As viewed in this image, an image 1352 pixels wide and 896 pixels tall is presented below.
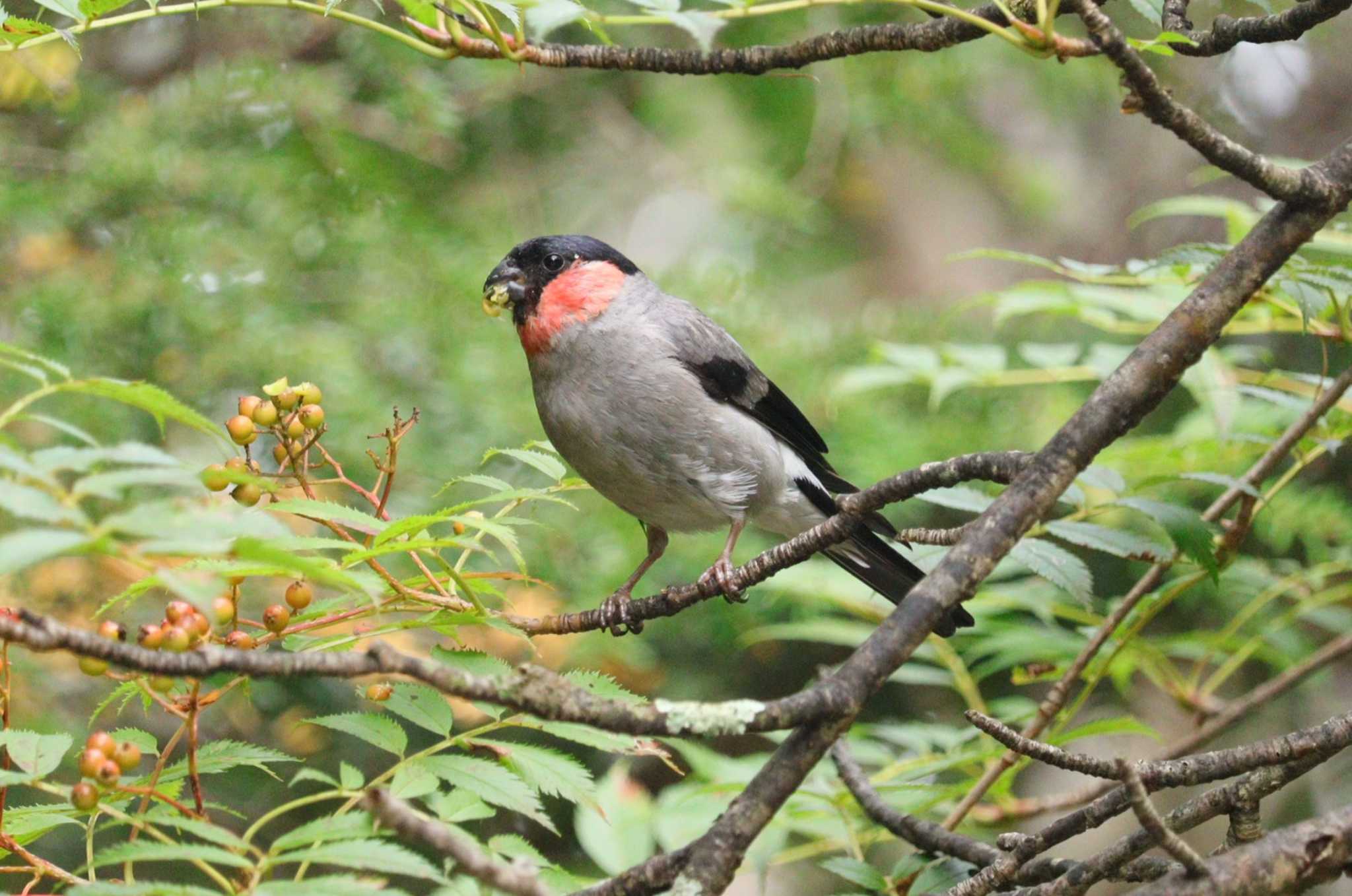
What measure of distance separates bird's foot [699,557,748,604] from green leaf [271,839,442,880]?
3.16 ft

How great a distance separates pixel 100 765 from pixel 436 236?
3.02 metres

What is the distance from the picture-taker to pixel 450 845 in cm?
101

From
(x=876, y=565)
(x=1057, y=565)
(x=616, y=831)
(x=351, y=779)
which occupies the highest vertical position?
(x=1057, y=565)

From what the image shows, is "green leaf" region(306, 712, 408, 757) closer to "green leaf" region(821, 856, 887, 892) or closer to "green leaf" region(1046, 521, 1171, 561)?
"green leaf" region(821, 856, 887, 892)

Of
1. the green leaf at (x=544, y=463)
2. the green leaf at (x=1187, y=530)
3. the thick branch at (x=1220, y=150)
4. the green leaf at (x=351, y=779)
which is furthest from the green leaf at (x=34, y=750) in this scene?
the green leaf at (x=1187, y=530)

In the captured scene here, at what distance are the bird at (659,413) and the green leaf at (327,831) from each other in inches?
65.3

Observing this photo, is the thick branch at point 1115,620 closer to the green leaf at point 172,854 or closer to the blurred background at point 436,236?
the blurred background at point 436,236

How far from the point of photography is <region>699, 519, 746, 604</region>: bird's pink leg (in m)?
2.27

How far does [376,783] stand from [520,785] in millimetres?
175

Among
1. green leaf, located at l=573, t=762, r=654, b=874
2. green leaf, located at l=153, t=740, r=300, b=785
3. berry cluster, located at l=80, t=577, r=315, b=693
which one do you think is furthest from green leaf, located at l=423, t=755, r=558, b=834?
green leaf, located at l=573, t=762, r=654, b=874

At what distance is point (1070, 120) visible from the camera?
723cm

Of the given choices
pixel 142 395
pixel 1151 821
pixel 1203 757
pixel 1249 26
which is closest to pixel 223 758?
pixel 142 395

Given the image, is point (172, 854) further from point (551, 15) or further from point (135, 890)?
point (551, 15)

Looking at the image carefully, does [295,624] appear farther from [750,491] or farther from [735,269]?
[735,269]
